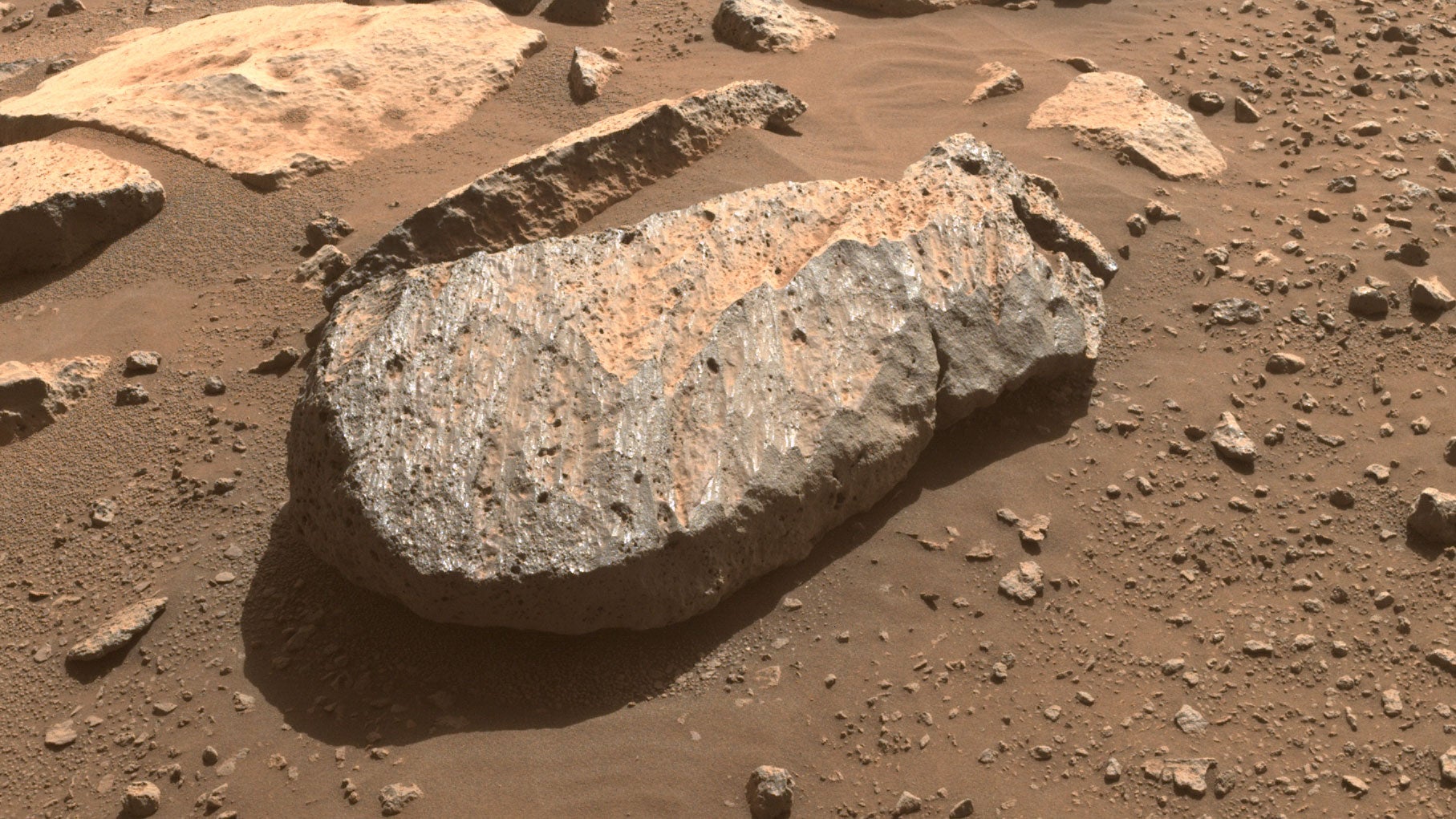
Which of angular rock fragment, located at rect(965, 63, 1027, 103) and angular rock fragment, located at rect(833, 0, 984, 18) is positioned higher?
angular rock fragment, located at rect(833, 0, 984, 18)

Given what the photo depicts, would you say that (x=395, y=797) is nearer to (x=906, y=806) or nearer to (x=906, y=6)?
(x=906, y=806)

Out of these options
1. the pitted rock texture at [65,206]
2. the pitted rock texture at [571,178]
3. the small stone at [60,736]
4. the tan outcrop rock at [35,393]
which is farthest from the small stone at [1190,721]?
the pitted rock texture at [65,206]

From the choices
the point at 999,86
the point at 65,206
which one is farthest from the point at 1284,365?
the point at 65,206

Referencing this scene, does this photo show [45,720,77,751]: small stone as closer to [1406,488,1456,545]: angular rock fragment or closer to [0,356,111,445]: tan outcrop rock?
[0,356,111,445]: tan outcrop rock

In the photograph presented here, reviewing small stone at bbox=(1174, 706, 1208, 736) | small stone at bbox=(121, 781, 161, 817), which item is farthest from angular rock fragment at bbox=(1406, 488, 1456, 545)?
small stone at bbox=(121, 781, 161, 817)

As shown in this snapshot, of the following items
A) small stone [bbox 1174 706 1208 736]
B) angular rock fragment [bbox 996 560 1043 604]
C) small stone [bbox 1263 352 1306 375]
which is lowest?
small stone [bbox 1174 706 1208 736]

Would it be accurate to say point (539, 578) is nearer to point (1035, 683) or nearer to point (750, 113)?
point (1035, 683)

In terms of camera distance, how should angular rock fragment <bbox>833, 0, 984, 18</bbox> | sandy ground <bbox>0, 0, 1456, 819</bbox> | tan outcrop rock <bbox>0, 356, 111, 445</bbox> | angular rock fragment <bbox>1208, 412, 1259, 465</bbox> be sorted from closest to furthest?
sandy ground <bbox>0, 0, 1456, 819</bbox> → angular rock fragment <bbox>1208, 412, 1259, 465</bbox> → tan outcrop rock <bbox>0, 356, 111, 445</bbox> → angular rock fragment <bbox>833, 0, 984, 18</bbox>

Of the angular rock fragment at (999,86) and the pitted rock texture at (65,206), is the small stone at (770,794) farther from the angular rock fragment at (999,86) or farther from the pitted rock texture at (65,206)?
the angular rock fragment at (999,86)
